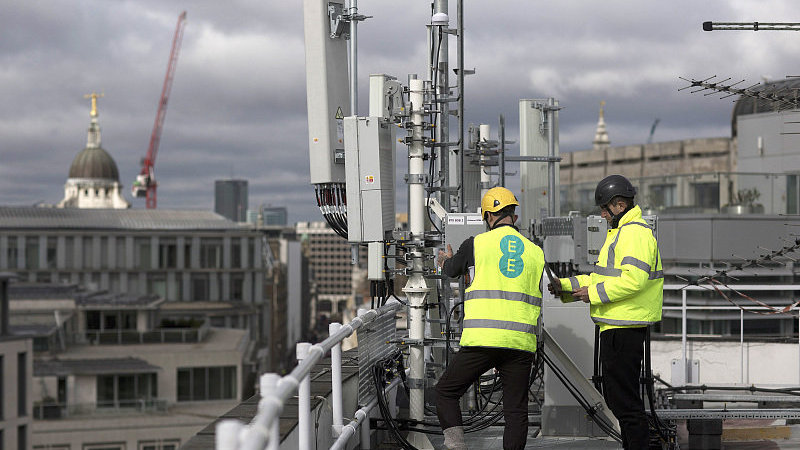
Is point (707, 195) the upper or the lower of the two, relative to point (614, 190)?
upper

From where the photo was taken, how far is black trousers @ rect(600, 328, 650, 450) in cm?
632

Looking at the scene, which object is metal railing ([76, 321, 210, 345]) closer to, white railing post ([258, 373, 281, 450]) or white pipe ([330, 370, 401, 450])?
white pipe ([330, 370, 401, 450])

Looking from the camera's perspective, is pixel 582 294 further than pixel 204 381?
No

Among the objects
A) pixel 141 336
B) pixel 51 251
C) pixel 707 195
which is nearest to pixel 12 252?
pixel 51 251

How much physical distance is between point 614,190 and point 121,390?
64768 mm

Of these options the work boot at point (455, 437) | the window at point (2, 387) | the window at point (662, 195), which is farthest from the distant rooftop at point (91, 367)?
the work boot at point (455, 437)

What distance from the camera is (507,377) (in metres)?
6.32

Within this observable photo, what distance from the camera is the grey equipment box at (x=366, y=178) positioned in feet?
26.1

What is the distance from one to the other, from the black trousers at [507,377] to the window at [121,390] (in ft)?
206

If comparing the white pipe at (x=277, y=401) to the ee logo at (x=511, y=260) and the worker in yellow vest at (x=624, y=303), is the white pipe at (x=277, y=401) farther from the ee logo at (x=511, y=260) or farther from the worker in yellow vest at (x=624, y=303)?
the worker in yellow vest at (x=624, y=303)

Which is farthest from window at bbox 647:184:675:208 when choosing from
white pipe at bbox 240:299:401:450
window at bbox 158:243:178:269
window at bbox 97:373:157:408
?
window at bbox 158:243:178:269

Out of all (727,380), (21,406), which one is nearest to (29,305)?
(21,406)

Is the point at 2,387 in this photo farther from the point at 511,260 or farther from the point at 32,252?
the point at 511,260

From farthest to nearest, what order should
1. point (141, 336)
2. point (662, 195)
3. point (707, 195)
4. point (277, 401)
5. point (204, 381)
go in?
point (141, 336) → point (204, 381) → point (662, 195) → point (707, 195) → point (277, 401)
